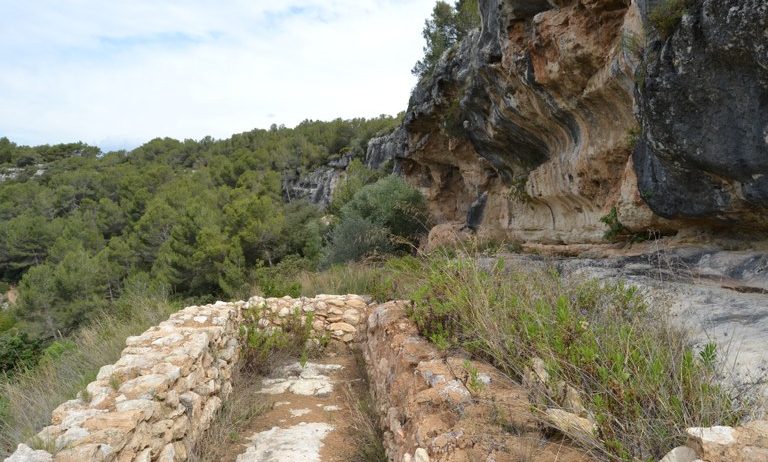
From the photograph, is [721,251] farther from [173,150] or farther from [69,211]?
[173,150]

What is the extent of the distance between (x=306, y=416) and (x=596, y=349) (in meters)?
3.16

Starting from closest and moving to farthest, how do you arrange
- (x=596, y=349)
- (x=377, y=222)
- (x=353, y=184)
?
(x=596, y=349) → (x=377, y=222) → (x=353, y=184)

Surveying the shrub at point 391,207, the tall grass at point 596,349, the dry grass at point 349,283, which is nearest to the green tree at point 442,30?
the shrub at point 391,207

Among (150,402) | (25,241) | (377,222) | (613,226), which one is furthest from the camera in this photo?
(25,241)

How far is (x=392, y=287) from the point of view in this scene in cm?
661

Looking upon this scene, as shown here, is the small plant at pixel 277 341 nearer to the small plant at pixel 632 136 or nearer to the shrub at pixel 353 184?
the small plant at pixel 632 136

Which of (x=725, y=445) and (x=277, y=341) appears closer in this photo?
(x=725, y=445)

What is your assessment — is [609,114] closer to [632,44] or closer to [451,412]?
[632,44]

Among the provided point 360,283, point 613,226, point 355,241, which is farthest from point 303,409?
point 355,241

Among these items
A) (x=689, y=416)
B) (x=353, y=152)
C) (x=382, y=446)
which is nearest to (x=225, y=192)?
(x=353, y=152)

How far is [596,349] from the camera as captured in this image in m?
2.23

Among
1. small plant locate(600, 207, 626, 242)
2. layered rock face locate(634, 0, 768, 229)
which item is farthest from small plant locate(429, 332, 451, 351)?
small plant locate(600, 207, 626, 242)

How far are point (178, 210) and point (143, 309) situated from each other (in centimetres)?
2266

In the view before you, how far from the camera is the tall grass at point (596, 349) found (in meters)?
1.72
